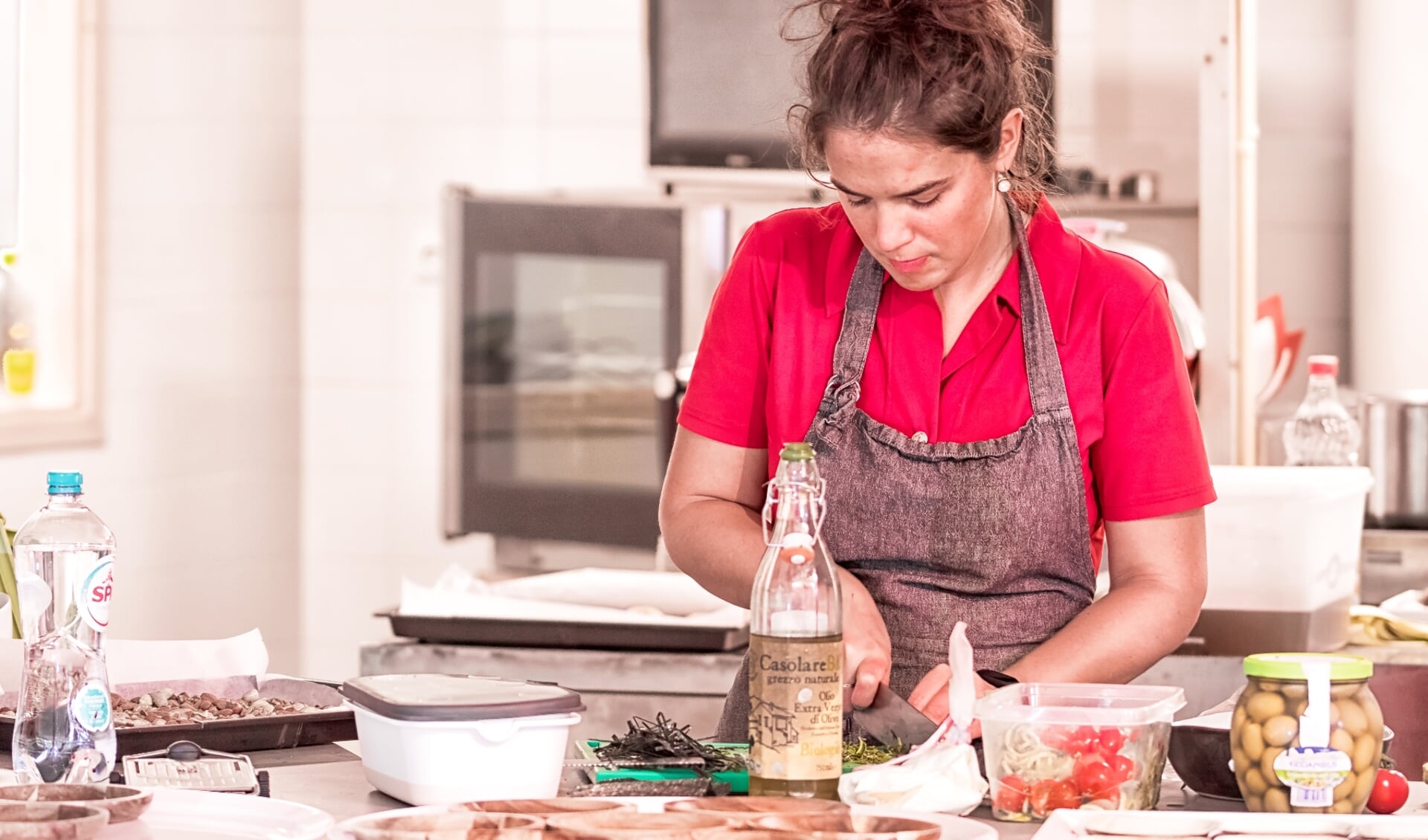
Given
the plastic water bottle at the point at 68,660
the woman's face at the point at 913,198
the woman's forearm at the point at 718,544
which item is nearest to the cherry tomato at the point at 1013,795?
the woman's forearm at the point at 718,544

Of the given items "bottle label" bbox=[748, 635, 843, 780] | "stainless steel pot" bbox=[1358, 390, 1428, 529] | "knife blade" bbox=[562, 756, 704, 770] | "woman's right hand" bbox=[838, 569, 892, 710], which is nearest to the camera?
"bottle label" bbox=[748, 635, 843, 780]

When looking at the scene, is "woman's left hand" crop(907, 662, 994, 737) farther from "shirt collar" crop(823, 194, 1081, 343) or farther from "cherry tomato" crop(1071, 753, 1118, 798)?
"shirt collar" crop(823, 194, 1081, 343)

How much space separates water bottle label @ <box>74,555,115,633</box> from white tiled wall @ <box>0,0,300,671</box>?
241 cm

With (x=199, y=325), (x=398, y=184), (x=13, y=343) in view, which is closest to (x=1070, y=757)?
(x=13, y=343)

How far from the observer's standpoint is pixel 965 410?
→ 173cm

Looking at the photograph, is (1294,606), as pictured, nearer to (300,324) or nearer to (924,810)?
(924,810)

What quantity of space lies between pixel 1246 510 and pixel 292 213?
3.01m

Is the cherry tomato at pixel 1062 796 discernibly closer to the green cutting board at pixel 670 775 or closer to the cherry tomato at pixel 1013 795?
the cherry tomato at pixel 1013 795

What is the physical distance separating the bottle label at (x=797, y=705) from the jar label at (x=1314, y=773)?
1.07ft

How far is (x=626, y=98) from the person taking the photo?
441cm

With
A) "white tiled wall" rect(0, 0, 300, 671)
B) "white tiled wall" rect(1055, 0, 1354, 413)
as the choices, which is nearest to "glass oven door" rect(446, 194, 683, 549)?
"white tiled wall" rect(0, 0, 300, 671)

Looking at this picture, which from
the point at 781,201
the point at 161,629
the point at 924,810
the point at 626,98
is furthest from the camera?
the point at 626,98

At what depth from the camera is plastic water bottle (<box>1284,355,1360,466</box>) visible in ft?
9.09

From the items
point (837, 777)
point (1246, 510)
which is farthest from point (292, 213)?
→ point (837, 777)
